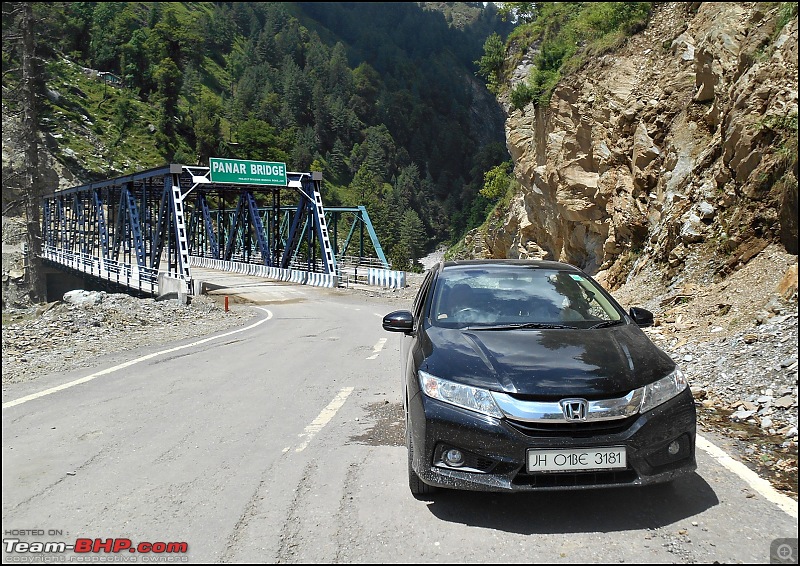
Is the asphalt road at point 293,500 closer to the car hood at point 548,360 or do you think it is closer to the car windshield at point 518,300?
the car hood at point 548,360

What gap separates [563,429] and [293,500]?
→ 1727 millimetres

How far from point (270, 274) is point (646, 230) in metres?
28.6

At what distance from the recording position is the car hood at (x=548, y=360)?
12.8 feet

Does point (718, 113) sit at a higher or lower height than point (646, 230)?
higher

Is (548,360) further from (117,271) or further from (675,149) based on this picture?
(117,271)

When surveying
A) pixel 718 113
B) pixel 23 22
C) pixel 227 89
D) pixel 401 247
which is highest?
pixel 227 89

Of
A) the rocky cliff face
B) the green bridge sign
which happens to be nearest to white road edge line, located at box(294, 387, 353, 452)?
the rocky cliff face

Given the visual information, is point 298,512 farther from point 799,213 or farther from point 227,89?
point 227,89

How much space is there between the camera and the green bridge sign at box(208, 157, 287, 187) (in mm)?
34062

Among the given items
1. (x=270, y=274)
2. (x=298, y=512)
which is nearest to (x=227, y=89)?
(x=270, y=274)

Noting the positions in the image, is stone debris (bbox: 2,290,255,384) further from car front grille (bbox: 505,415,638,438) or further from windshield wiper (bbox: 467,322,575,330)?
car front grille (bbox: 505,415,638,438)

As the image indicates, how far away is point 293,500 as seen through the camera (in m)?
4.20

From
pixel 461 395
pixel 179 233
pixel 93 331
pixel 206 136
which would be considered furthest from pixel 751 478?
pixel 206 136

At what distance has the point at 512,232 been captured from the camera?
34.1 meters
